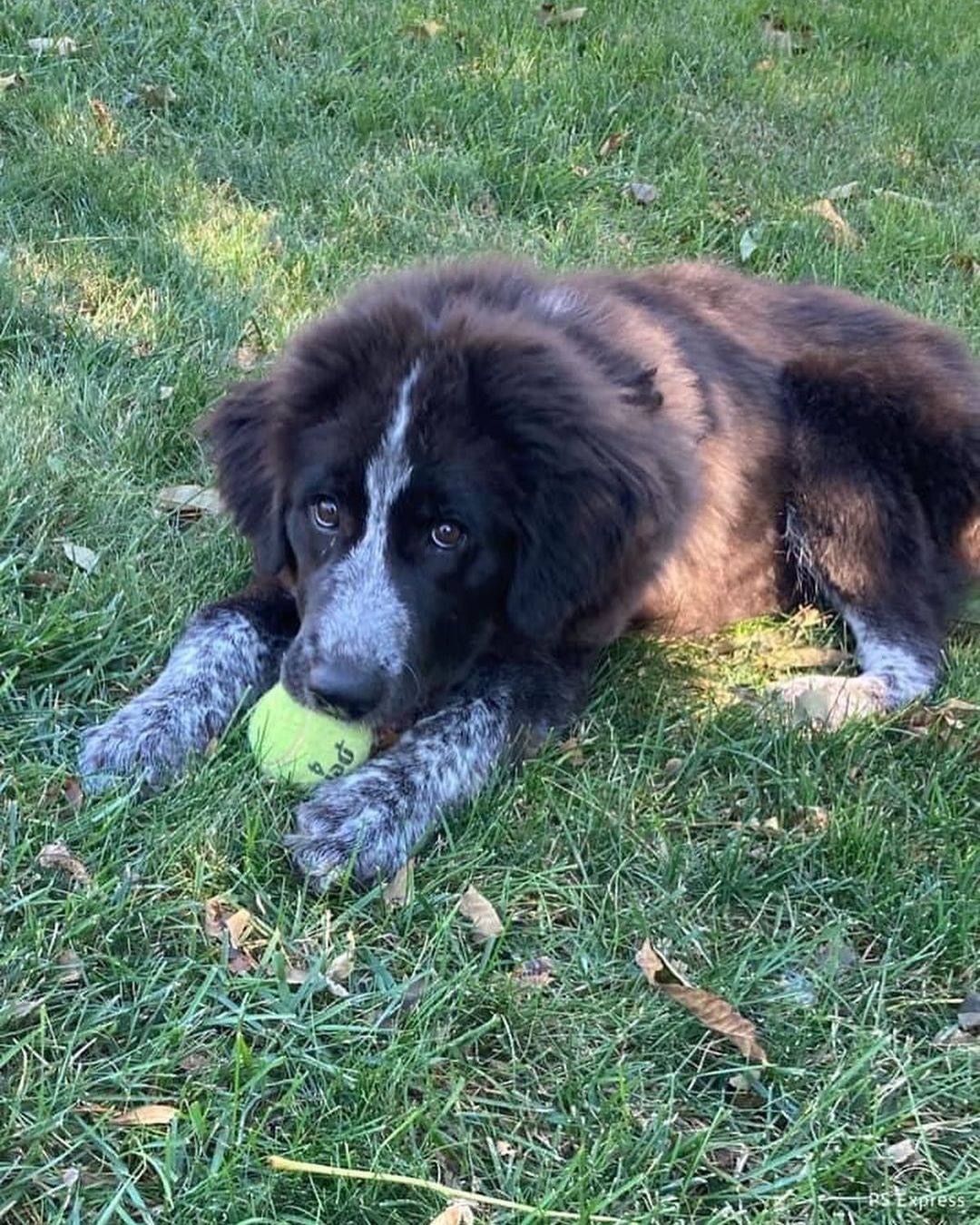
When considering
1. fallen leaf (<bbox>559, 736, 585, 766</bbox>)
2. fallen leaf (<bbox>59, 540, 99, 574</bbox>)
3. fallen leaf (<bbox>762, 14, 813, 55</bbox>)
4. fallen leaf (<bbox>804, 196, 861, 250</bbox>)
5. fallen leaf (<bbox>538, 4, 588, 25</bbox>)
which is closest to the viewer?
fallen leaf (<bbox>559, 736, 585, 766</bbox>)

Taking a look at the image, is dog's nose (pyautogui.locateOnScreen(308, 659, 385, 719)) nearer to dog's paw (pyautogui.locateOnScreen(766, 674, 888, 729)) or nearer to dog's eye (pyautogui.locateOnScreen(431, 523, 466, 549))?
dog's eye (pyautogui.locateOnScreen(431, 523, 466, 549))

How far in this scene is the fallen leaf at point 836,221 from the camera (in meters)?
6.41

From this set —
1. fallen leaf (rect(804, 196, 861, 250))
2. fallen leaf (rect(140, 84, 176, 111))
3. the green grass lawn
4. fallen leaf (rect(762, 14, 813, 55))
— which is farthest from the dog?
fallen leaf (rect(762, 14, 813, 55))

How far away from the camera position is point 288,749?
10.5 ft

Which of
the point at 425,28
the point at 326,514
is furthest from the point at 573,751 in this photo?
the point at 425,28

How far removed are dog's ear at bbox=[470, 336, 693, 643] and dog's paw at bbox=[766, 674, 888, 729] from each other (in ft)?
2.03

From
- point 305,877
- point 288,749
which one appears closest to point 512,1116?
point 305,877

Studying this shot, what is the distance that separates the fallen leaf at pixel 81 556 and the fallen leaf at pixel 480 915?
4.93ft

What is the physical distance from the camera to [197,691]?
3.40m

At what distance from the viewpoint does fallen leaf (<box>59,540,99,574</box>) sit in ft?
12.4

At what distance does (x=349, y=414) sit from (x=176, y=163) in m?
3.32

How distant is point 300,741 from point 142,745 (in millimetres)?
365

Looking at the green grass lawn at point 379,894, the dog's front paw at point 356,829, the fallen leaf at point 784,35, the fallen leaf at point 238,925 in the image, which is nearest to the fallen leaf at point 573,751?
the green grass lawn at point 379,894

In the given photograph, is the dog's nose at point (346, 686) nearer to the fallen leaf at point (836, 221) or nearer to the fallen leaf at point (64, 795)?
the fallen leaf at point (64, 795)
